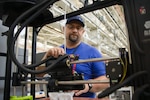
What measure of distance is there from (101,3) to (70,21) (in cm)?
74

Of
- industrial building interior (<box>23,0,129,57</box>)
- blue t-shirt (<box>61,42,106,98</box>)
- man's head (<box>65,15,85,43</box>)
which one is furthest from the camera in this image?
industrial building interior (<box>23,0,129,57</box>)

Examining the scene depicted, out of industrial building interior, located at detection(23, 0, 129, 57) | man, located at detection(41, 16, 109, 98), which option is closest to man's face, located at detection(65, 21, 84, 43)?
man, located at detection(41, 16, 109, 98)

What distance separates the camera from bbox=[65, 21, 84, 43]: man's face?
1718 mm

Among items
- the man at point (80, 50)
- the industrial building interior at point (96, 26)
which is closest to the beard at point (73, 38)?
the man at point (80, 50)

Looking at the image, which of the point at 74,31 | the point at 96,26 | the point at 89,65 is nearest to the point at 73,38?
the point at 74,31

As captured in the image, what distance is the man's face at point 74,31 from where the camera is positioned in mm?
1718

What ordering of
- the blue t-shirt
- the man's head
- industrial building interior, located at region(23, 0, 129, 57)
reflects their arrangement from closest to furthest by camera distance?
the blue t-shirt, the man's head, industrial building interior, located at region(23, 0, 129, 57)

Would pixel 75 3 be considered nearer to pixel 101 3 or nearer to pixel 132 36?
pixel 101 3

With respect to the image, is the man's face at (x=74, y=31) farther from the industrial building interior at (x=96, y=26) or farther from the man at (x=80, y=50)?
the industrial building interior at (x=96, y=26)

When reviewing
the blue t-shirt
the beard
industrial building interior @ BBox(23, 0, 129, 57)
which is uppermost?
industrial building interior @ BBox(23, 0, 129, 57)

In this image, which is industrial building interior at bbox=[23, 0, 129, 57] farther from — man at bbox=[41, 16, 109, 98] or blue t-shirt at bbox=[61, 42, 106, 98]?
blue t-shirt at bbox=[61, 42, 106, 98]

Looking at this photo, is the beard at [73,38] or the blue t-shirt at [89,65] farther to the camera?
the beard at [73,38]

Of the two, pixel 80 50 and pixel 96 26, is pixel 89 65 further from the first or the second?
pixel 96 26

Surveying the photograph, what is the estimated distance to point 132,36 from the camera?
23.7 inches
